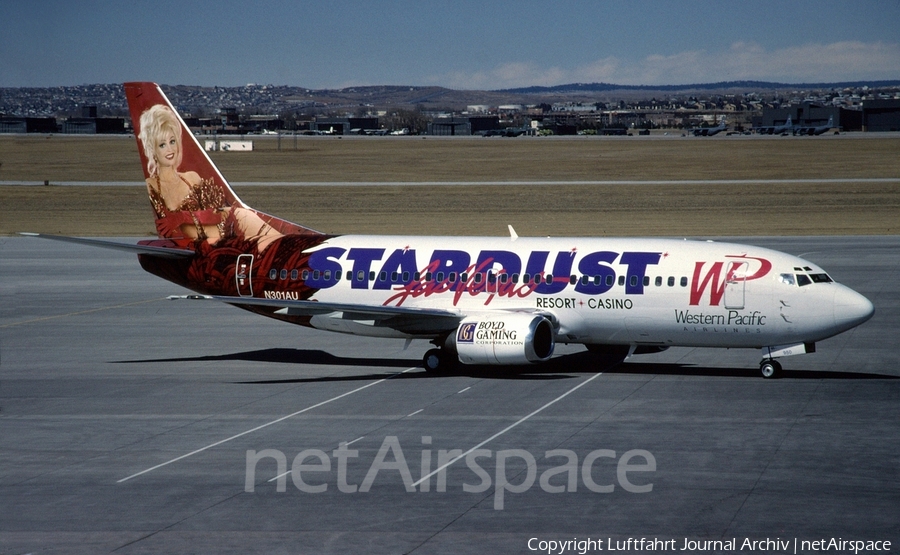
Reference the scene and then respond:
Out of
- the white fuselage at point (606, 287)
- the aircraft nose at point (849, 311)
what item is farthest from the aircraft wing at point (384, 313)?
the aircraft nose at point (849, 311)

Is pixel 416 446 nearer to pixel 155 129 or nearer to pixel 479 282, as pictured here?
pixel 479 282

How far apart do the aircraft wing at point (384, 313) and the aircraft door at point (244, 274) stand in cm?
261

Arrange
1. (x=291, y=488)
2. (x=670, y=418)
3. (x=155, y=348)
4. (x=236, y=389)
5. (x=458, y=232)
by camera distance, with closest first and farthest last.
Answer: (x=291, y=488) < (x=670, y=418) < (x=236, y=389) < (x=155, y=348) < (x=458, y=232)

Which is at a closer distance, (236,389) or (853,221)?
(236,389)

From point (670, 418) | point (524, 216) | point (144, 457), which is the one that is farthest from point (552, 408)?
point (524, 216)

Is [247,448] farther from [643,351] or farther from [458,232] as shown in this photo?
[458,232]

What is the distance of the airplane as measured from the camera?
118 ft

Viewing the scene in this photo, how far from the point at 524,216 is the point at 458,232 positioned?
547 inches

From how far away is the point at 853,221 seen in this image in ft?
309

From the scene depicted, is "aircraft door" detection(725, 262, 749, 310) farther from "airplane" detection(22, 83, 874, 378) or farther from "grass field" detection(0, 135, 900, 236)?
"grass field" detection(0, 135, 900, 236)

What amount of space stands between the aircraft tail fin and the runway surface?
4.60 m

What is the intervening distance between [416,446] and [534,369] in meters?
11.8

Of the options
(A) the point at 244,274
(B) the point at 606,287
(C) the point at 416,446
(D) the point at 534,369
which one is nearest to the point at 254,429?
(C) the point at 416,446

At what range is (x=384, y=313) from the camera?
37.8m
